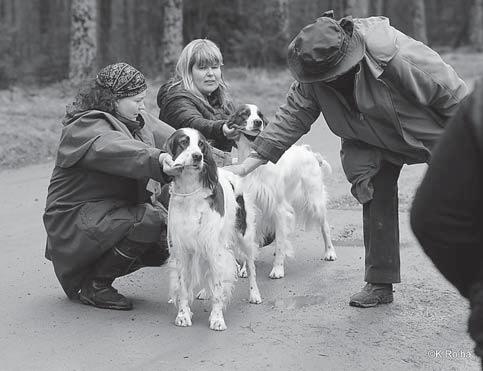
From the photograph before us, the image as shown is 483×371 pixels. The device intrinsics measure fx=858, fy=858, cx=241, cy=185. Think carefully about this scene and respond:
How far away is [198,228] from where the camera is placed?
5402mm

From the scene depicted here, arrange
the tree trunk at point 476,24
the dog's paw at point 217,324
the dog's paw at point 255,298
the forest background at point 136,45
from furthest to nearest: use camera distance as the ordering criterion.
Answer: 1. the tree trunk at point 476,24
2. the forest background at point 136,45
3. the dog's paw at point 255,298
4. the dog's paw at point 217,324

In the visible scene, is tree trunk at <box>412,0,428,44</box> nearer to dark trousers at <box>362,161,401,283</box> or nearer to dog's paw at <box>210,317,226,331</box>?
dark trousers at <box>362,161,401,283</box>

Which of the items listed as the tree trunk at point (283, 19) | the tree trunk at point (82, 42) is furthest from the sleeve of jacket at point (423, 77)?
the tree trunk at point (283, 19)

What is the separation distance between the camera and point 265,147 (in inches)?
224

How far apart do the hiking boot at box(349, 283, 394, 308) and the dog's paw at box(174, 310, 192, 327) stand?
115cm

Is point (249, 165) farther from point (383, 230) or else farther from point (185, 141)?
point (383, 230)

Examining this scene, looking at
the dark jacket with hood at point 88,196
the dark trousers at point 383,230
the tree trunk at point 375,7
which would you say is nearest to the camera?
the dark jacket with hood at point 88,196

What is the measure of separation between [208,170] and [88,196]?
0.96m

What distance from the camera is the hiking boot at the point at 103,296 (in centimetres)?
578

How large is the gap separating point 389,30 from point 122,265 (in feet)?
7.64

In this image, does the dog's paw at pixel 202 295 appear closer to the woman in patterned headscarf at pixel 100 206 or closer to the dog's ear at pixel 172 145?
the woman in patterned headscarf at pixel 100 206

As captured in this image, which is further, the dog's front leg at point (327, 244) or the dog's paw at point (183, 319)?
the dog's front leg at point (327, 244)

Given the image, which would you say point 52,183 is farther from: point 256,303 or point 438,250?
point 438,250

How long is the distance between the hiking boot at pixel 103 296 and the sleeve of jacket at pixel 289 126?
1.37 metres
